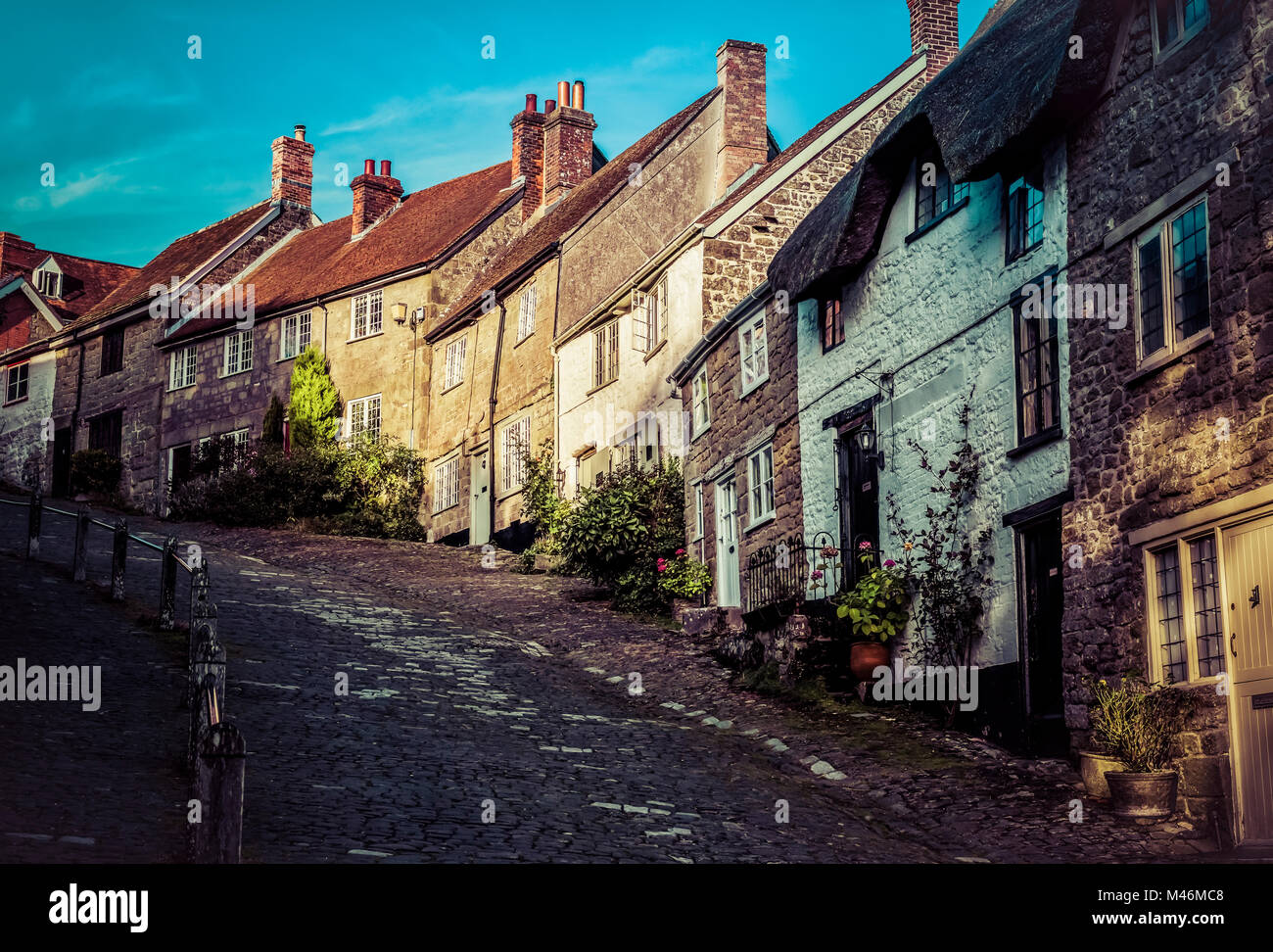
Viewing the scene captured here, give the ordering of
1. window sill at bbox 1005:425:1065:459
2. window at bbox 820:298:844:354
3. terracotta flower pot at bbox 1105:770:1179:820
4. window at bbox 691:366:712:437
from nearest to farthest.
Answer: terracotta flower pot at bbox 1105:770:1179:820 → window sill at bbox 1005:425:1065:459 → window at bbox 820:298:844:354 → window at bbox 691:366:712:437

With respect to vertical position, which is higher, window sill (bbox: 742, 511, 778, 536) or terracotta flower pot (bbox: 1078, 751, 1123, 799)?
window sill (bbox: 742, 511, 778, 536)

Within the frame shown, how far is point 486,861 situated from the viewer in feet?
26.5

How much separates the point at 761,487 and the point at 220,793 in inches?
522

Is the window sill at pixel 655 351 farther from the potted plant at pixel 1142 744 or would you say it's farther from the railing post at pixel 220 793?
the railing post at pixel 220 793

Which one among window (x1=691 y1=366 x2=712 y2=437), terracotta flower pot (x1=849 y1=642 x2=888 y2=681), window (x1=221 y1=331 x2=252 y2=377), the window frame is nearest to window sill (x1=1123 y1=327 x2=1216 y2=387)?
terracotta flower pot (x1=849 y1=642 x2=888 y2=681)

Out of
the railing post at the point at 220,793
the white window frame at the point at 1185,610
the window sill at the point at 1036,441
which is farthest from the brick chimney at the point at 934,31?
the railing post at the point at 220,793

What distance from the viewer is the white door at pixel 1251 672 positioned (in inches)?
366

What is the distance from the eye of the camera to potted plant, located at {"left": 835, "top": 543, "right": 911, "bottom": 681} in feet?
47.8

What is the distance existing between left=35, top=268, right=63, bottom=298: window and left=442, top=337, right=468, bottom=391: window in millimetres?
16648

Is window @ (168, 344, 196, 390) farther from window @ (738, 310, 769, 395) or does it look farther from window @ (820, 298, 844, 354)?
window @ (820, 298, 844, 354)

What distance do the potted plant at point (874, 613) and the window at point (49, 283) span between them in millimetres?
34820

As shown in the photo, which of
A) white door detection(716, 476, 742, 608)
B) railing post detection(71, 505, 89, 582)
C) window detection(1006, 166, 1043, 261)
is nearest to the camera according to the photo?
window detection(1006, 166, 1043, 261)

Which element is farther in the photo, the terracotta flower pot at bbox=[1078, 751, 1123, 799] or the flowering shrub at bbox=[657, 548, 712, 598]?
the flowering shrub at bbox=[657, 548, 712, 598]
